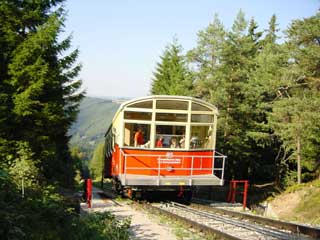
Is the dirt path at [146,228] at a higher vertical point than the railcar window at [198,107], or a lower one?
lower

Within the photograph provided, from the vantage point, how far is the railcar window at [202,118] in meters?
14.0

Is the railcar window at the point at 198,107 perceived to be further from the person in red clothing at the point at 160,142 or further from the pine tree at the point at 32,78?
the pine tree at the point at 32,78

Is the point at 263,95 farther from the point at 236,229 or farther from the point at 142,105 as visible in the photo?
the point at 236,229

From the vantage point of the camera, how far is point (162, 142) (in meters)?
13.8

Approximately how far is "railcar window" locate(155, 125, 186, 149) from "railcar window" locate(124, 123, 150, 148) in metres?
0.36

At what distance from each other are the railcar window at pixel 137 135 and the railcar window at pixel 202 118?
162 cm

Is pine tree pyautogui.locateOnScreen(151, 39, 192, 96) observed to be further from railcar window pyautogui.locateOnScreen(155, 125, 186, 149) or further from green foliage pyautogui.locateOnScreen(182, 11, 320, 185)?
railcar window pyautogui.locateOnScreen(155, 125, 186, 149)

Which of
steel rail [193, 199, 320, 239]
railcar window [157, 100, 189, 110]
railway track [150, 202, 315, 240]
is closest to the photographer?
railway track [150, 202, 315, 240]

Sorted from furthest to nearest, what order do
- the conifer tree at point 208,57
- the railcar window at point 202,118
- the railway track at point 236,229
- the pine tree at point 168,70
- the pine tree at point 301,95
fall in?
the pine tree at point 168,70, the conifer tree at point 208,57, the pine tree at point 301,95, the railcar window at point 202,118, the railway track at point 236,229

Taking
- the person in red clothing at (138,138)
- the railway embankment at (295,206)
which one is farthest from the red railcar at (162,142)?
the railway embankment at (295,206)

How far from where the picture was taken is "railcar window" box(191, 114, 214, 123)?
1396 cm

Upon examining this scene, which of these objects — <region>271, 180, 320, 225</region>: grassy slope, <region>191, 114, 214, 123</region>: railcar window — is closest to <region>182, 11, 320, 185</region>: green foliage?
<region>271, 180, 320, 225</region>: grassy slope

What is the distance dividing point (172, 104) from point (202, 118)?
4.03ft

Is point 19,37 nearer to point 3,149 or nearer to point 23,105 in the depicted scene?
point 23,105
